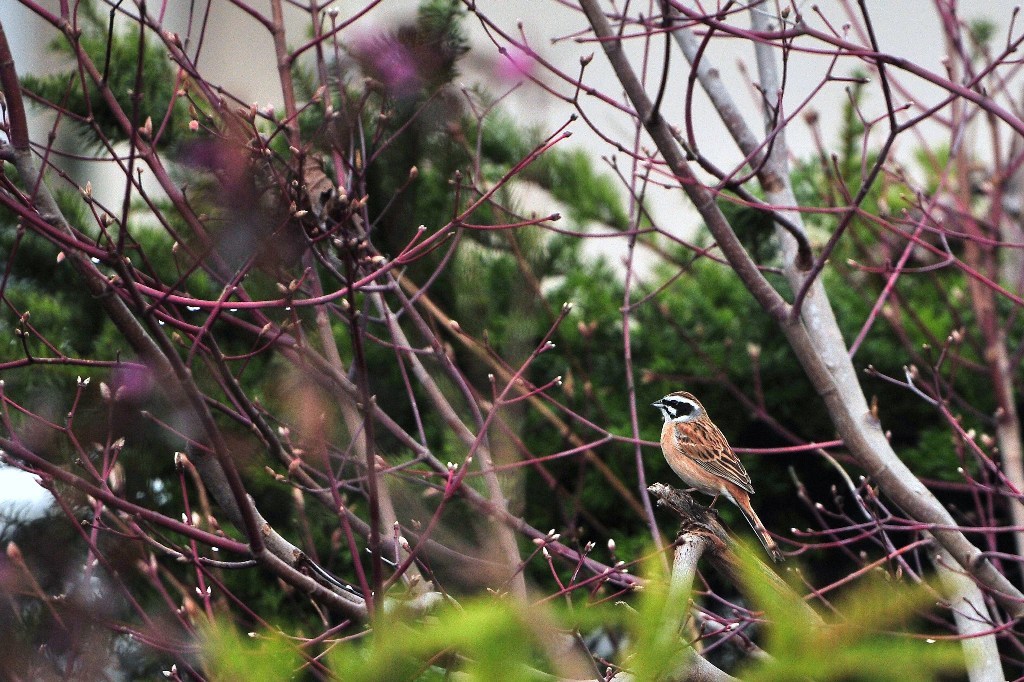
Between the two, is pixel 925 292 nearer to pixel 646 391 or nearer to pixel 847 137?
pixel 847 137

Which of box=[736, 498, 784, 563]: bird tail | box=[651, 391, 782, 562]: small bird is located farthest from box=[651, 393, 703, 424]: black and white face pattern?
box=[736, 498, 784, 563]: bird tail

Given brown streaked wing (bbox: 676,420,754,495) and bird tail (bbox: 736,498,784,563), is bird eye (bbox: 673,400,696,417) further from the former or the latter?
bird tail (bbox: 736,498,784,563)

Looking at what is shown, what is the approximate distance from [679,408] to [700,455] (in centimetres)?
20

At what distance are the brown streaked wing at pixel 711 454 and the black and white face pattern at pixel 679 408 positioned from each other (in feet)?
0.16

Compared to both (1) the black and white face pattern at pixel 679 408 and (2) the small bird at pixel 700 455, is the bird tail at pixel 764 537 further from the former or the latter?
(1) the black and white face pattern at pixel 679 408

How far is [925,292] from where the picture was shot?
4941 millimetres

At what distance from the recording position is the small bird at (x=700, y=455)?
387 centimetres

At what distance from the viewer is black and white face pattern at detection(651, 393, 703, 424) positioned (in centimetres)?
396

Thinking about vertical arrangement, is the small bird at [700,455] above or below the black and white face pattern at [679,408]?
below

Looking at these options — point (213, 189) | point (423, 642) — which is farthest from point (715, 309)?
point (423, 642)

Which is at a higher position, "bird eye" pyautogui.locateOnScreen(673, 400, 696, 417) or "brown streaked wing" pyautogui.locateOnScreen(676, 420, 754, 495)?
"bird eye" pyautogui.locateOnScreen(673, 400, 696, 417)

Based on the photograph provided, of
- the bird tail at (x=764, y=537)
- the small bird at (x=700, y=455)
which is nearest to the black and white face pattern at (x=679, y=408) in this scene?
the small bird at (x=700, y=455)

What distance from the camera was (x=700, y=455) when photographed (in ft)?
12.9

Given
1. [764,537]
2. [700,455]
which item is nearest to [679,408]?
[700,455]
